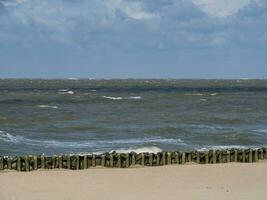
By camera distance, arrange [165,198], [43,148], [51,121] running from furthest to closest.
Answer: [51,121], [43,148], [165,198]

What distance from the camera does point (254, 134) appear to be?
134 feet

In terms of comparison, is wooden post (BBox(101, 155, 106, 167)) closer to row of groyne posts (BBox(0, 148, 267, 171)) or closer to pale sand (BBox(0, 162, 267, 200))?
row of groyne posts (BBox(0, 148, 267, 171))

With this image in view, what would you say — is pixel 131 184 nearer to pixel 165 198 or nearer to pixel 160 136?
pixel 165 198

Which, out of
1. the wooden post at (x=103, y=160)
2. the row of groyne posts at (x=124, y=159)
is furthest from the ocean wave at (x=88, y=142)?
the wooden post at (x=103, y=160)

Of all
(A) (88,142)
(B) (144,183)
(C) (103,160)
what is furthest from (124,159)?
(A) (88,142)

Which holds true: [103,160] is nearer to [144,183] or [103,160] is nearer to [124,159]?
[124,159]

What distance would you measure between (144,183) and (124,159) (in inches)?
161

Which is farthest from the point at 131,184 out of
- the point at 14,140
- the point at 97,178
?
the point at 14,140

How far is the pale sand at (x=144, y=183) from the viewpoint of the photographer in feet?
57.0

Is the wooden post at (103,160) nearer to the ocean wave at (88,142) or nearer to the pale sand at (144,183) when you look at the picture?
the pale sand at (144,183)

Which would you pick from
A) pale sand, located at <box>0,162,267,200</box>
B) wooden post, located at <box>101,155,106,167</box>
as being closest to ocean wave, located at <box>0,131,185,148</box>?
wooden post, located at <box>101,155,106,167</box>

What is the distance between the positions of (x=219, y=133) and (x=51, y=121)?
16584 mm

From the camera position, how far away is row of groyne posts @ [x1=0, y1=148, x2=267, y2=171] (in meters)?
22.5

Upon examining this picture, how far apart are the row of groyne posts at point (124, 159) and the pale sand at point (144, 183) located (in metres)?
0.71
